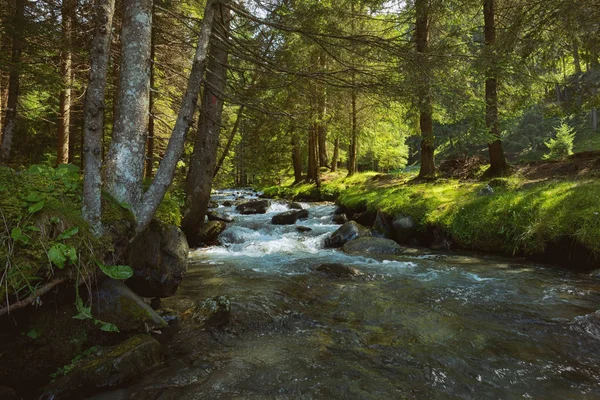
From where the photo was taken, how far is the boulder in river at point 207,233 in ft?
30.5

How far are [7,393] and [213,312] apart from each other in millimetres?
2112

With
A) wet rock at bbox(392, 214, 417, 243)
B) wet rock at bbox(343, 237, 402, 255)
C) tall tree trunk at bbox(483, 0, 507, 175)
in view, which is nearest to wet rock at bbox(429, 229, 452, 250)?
wet rock at bbox(392, 214, 417, 243)

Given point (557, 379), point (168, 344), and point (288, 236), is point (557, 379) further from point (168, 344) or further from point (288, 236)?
point (288, 236)

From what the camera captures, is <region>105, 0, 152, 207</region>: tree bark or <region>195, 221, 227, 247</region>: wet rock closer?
<region>105, 0, 152, 207</region>: tree bark

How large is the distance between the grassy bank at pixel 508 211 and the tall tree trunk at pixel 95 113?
7.73m

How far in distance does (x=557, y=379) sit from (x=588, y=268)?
4.30 meters

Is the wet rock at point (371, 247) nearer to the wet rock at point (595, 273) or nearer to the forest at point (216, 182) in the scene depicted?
the forest at point (216, 182)

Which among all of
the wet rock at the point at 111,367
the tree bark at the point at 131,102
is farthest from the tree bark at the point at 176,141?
the wet rock at the point at 111,367

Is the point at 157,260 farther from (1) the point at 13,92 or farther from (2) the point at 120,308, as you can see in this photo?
(1) the point at 13,92

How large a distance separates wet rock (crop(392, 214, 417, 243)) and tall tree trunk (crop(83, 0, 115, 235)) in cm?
815

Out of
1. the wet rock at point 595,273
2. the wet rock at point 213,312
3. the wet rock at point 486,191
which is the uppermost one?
the wet rock at point 486,191

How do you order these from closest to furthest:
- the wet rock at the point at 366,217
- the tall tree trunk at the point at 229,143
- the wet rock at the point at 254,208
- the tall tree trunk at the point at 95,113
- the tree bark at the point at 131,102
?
the tall tree trunk at the point at 95,113, the tree bark at the point at 131,102, the tall tree trunk at the point at 229,143, the wet rock at the point at 366,217, the wet rock at the point at 254,208

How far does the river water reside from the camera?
3.01 m

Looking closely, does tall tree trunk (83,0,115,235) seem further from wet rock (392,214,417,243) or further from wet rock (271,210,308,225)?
wet rock (271,210,308,225)
